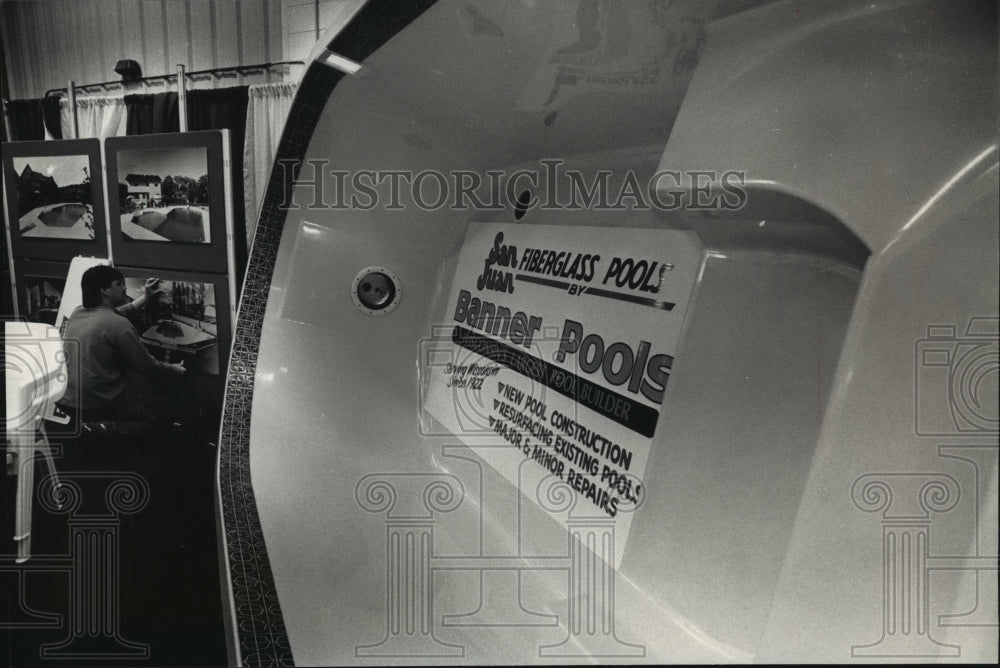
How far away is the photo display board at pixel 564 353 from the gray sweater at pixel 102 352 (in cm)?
58

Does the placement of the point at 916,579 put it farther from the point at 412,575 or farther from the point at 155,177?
the point at 155,177

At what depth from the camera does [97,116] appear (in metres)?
0.72

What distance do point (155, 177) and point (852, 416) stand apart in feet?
3.12

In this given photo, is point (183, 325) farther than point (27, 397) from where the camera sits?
Yes

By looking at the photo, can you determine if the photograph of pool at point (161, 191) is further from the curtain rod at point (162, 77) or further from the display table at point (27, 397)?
the display table at point (27, 397)

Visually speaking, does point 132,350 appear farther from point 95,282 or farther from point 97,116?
point 97,116

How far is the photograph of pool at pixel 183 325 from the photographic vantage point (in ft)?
2.66

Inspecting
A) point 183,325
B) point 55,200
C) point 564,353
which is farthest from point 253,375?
point 564,353

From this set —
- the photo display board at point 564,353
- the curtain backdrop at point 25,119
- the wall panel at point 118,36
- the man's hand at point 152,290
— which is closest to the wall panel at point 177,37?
the wall panel at point 118,36

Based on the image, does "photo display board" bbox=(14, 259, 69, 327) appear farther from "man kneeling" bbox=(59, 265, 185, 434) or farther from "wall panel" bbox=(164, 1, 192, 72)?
"wall panel" bbox=(164, 1, 192, 72)

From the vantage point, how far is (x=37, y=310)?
71 centimetres

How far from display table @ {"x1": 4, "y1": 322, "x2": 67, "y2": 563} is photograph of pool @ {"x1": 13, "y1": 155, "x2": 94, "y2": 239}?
151 mm

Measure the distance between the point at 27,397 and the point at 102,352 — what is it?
0.39 ft

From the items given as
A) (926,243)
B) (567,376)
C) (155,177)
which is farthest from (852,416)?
(155,177)
